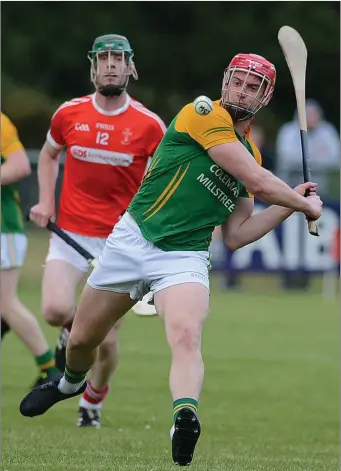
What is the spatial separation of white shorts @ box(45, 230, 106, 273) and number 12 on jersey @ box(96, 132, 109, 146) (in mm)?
669

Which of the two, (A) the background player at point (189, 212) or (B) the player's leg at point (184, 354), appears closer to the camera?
(B) the player's leg at point (184, 354)

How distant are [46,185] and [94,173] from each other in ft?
1.16

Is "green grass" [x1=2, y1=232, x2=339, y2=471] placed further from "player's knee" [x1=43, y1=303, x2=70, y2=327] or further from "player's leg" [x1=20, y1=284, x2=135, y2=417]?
"player's knee" [x1=43, y1=303, x2=70, y2=327]

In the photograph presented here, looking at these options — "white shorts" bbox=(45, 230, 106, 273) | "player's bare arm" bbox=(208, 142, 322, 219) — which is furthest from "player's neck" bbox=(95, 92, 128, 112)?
"player's bare arm" bbox=(208, 142, 322, 219)

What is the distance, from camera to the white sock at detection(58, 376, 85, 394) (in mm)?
7586

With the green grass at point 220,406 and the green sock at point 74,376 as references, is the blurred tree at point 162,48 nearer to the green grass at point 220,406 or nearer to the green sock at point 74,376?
the green grass at point 220,406

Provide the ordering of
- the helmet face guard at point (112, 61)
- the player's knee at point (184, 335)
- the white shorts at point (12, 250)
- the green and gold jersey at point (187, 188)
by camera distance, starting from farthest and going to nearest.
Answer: the white shorts at point (12, 250)
the helmet face guard at point (112, 61)
the green and gold jersey at point (187, 188)
the player's knee at point (184, 335)

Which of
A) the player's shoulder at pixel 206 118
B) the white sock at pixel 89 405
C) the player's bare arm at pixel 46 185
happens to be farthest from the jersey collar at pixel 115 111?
the player's shoulder at pixel 206 118

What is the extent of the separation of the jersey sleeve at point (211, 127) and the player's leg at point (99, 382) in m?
2.45

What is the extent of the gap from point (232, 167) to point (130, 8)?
Answer: 94.3 feet

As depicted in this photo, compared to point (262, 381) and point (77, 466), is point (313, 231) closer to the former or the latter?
point (77, 466)

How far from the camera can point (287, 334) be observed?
1408 centimetres

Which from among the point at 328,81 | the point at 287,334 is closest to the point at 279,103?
the point at 328,81

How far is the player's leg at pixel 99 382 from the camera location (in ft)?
28.3
